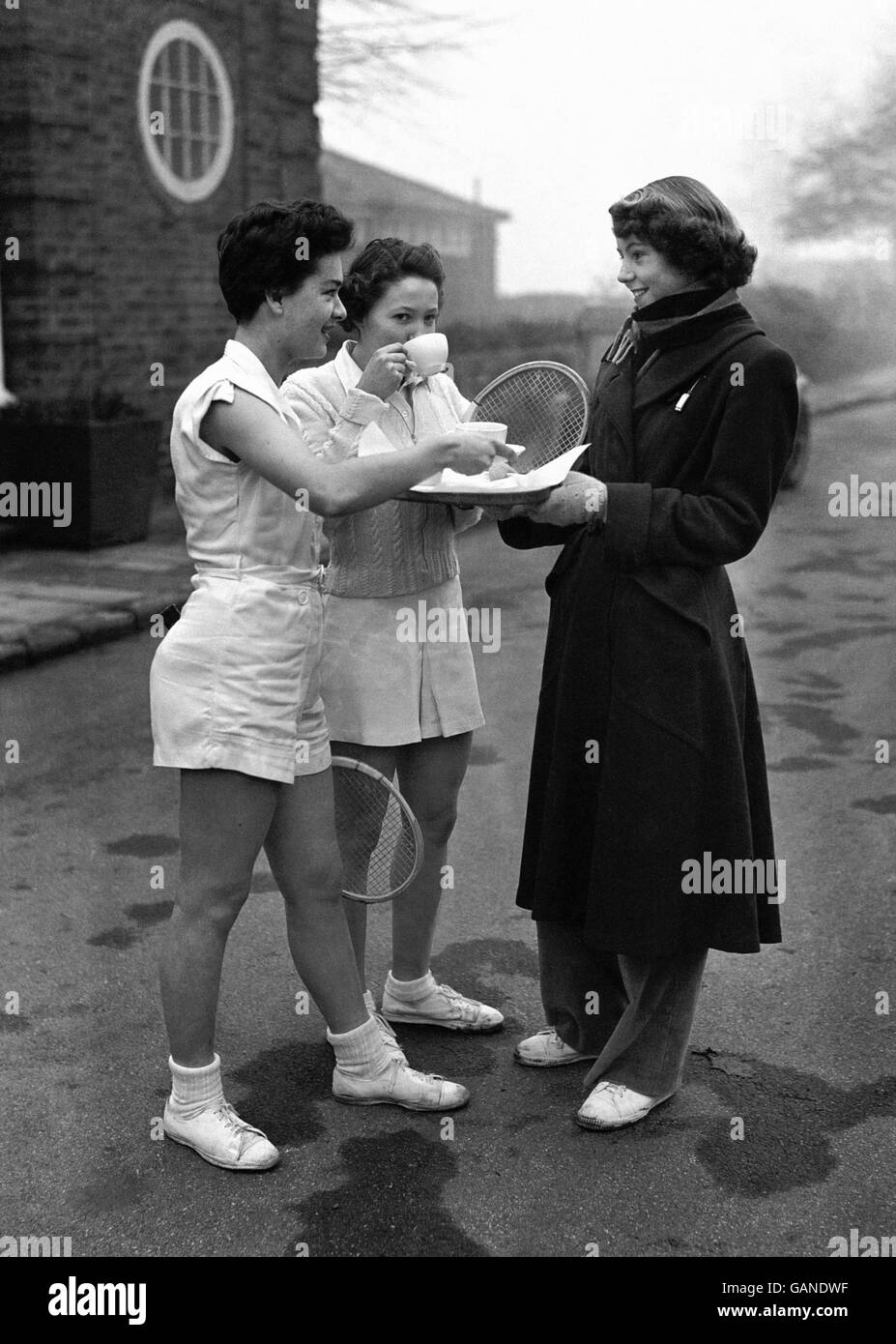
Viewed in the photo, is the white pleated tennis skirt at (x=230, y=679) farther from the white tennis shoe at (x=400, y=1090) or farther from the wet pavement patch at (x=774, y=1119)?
the wet pavement patch at (x=774, y=1119)

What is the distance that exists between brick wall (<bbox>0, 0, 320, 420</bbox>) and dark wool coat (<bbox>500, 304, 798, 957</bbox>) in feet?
31.6

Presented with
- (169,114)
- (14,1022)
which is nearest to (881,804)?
(14,1022)

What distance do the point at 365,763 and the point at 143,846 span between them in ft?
7.05

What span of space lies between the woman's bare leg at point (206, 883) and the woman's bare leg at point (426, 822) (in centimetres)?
54

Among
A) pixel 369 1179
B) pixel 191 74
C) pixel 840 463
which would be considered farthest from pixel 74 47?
pixel 369 1179

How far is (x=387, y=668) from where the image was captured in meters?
3.63

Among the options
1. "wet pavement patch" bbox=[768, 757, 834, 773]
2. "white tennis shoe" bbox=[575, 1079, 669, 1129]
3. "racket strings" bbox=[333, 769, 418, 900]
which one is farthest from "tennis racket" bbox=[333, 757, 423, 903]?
"wet pavement patch" bbox=[768, 757, 834, 773]

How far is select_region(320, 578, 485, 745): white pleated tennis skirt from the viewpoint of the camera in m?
3.63

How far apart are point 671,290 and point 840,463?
1521 cm

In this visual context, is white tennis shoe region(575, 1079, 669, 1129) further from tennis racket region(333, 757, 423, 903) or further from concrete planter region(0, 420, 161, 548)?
concrete planter region(0, 420, 161, 548)

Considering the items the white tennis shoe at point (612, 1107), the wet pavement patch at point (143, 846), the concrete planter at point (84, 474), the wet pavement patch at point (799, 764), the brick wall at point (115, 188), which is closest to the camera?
the white tennis shoe at point (612, 1107)

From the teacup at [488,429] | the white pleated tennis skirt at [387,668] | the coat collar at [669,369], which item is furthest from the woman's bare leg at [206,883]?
the coat collar at [669,369]

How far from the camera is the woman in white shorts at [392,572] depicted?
3.48 m
